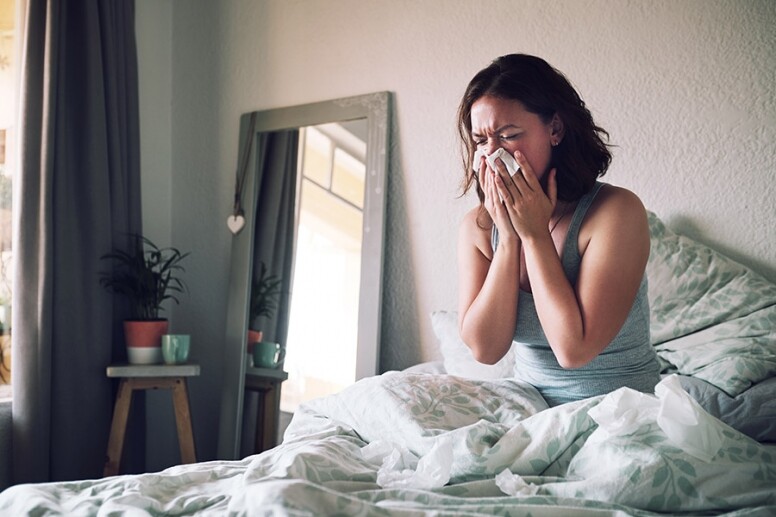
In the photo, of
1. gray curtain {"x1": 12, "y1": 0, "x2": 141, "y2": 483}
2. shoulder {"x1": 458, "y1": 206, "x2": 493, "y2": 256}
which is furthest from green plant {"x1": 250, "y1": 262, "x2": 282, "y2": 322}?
shoulder {"x1": 458, "y1": 206, "x2": 493, "y2": 256}

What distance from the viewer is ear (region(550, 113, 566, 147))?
1.46 m

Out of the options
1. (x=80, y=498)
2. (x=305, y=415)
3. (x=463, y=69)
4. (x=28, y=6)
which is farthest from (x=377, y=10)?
(x=80, y=498)

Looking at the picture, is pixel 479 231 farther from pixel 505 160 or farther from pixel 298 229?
pixel 298 229

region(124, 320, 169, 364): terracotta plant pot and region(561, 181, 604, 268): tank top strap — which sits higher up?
region(561, 181, 604, 268): tank top strap

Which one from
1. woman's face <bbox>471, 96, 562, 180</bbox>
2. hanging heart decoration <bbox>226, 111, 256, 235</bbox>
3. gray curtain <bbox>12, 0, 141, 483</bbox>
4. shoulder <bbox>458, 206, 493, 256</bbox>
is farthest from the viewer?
hanging heart decoration <bbox>226, 111, 256, 235</bbox>

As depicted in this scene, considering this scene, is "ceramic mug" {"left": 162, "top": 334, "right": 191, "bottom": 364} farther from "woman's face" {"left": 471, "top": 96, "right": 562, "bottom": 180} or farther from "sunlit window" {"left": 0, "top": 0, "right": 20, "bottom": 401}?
"woman's face" {"left": 471, "top": 96, "right": 562, "bottom": 180}

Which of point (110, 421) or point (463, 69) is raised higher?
point (463, 69)

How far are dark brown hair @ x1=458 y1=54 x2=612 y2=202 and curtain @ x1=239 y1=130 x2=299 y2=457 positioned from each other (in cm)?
133

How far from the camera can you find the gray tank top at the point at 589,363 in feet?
4.50

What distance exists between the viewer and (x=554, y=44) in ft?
7.25

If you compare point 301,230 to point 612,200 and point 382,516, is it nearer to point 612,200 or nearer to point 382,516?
point 612,200

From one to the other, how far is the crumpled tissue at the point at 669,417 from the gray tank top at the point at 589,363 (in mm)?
344

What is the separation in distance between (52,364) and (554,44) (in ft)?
6.23

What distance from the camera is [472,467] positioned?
40.0 inches
